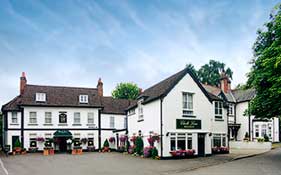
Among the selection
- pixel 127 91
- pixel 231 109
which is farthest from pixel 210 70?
pixel 231 109

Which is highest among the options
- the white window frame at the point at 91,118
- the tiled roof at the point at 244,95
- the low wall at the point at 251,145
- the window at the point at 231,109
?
the tiled roof at the point at 244,95

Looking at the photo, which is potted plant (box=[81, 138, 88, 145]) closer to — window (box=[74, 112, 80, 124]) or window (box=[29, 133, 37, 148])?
window (box=[74, 112, 80, 124])

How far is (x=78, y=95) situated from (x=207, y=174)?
2987cm

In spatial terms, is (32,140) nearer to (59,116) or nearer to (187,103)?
(59,116)

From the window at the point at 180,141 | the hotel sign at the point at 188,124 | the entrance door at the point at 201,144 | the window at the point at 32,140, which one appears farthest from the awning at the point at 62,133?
the entrance door at the point at 201,144

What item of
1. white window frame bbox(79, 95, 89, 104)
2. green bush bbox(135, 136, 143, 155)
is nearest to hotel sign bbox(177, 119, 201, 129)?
green bush bbox(135, 136, 143, 155)

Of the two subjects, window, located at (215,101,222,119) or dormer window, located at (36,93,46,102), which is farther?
dormer window, located at (36,93,46,102)

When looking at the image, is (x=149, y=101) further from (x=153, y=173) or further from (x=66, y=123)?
(x=66, y=123)

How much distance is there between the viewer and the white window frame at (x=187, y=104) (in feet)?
98.1

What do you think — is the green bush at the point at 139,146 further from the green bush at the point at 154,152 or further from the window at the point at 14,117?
the window at the point at 14,117

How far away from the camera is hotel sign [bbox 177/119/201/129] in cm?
2917

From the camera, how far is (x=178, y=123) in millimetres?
29125

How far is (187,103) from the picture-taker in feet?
99.1

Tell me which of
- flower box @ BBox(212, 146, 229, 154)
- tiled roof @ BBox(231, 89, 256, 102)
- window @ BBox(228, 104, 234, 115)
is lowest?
flower box @ BBox(212, 146, 229, 154)
